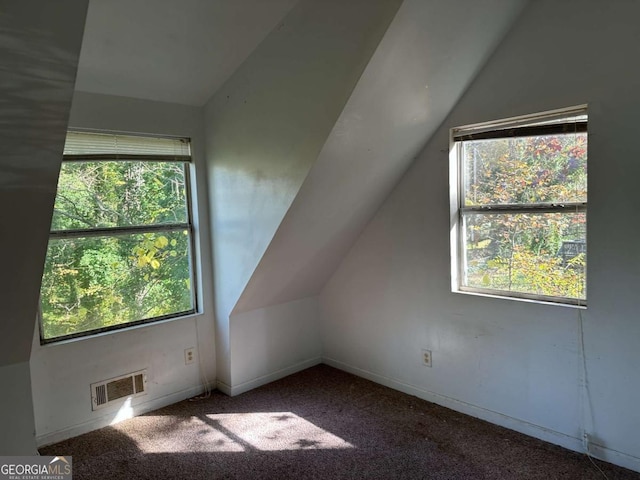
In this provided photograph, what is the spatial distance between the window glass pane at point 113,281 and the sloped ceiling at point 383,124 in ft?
1.81

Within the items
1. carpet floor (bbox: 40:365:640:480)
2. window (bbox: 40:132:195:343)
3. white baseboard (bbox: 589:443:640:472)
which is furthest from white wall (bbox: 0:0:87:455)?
white baseboard (bbox: 589:443:640:472)

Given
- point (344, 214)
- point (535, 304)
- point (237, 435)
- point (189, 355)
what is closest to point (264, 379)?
point (189, 355)

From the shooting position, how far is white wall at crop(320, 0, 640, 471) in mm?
2135

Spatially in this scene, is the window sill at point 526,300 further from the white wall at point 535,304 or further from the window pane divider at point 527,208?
the window pane divider at point 527,208

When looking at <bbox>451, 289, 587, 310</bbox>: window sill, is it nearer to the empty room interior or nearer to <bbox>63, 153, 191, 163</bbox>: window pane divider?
the empty room interior

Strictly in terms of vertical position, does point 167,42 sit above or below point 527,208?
above

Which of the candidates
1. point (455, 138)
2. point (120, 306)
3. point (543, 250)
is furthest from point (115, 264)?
point (543, 250)

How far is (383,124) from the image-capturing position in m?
2.36

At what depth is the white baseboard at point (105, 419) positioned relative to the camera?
260 cm

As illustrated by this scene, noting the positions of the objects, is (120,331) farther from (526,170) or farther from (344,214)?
(526,170)

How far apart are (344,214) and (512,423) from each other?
5.45 ft

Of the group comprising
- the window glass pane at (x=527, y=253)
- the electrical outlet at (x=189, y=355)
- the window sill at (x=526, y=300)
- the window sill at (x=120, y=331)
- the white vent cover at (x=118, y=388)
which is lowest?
the white vent cover at (x=118, y=388)

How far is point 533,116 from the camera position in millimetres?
2408

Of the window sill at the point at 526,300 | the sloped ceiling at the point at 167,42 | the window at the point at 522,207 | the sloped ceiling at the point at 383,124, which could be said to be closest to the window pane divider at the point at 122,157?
the sloped ceiling at the point at 167,42
